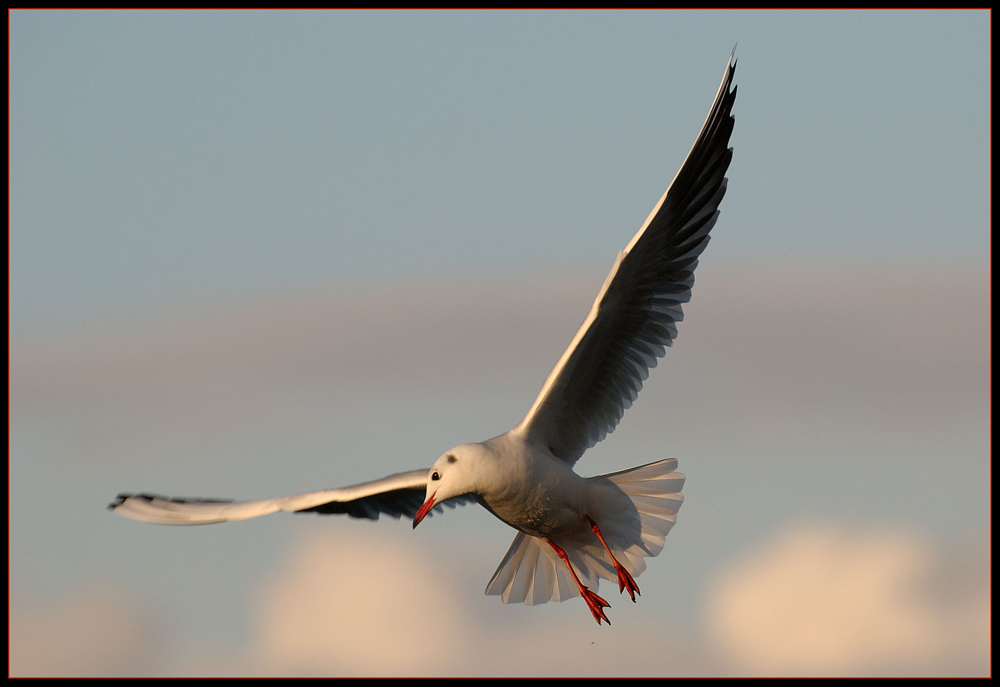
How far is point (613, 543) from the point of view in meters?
8.48

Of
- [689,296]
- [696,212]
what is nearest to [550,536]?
[689,296]

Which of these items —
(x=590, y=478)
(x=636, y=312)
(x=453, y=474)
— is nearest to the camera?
(x=453, y=474)

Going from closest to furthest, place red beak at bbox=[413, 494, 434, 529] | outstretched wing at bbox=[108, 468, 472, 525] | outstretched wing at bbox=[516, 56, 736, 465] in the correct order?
outstretched wing at bbox=[516, 56, 736, 465] < red beak at bbox=[413, 494, 434, 529] < outstretched wing at bbox=[108, 468, 472, 525]

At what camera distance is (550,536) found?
8.42 metres

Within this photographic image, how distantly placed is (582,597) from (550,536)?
596 millimetres

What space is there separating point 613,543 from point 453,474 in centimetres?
152

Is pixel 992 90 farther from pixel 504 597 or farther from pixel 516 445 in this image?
pixel 504 597

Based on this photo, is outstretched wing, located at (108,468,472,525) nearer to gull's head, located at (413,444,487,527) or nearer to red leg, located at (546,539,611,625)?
gull's head, located at (413,444,487,527)

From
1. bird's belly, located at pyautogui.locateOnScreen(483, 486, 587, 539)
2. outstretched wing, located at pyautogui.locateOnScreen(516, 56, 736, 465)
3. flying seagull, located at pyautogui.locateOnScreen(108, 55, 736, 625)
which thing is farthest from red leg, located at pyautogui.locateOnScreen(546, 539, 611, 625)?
outstretched wing, located at pyautogui.locateOnScreen(516, 56, 736, 465)

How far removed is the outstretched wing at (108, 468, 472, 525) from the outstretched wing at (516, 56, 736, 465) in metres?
1.02

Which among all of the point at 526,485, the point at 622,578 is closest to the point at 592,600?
the point at 622,578

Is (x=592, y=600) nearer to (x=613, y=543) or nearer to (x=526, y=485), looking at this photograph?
(x=613, y=543)

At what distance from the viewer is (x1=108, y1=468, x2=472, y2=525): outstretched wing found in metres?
8.29

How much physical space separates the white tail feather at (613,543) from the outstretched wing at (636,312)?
0.43 metres
